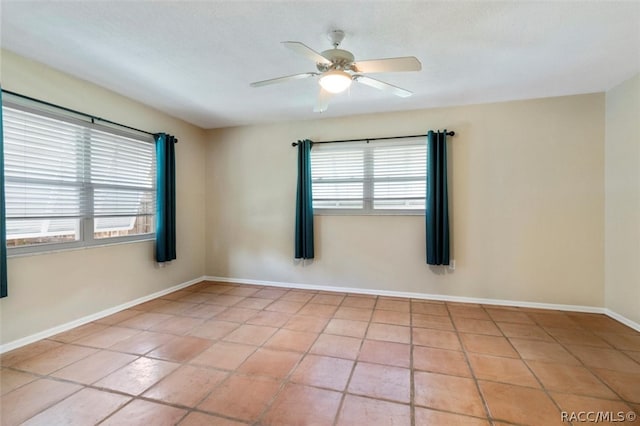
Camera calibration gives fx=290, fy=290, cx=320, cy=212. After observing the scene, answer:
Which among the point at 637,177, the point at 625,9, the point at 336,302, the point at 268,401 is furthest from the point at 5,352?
the point at 637,177

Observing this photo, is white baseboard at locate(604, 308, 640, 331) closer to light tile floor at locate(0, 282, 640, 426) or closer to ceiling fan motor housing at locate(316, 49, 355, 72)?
light tile floor at locate(0, 282, 640, 426)

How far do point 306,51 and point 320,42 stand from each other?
453 millimetres

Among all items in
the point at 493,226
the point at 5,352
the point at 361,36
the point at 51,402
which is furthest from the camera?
the point at 493,226

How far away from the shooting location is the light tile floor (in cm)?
174

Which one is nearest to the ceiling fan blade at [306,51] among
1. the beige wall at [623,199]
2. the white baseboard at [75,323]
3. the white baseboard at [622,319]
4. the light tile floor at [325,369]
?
the light tile floor at [325,369]

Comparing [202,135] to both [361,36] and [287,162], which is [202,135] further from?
[361,36]

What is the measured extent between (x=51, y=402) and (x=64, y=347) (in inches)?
34.9

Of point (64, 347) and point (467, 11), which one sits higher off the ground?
point (467, 11)

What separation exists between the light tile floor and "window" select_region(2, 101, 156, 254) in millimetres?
968

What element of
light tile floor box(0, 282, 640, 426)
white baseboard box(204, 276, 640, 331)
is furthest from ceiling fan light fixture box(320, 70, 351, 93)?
white baseboard box(204, 276, 640, 331)

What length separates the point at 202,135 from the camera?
476 cm

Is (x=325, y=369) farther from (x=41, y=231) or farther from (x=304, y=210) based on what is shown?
(x=41, y=231)

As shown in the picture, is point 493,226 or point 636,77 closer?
point 636,77

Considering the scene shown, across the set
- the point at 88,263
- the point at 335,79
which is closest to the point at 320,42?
the point at 335,79
